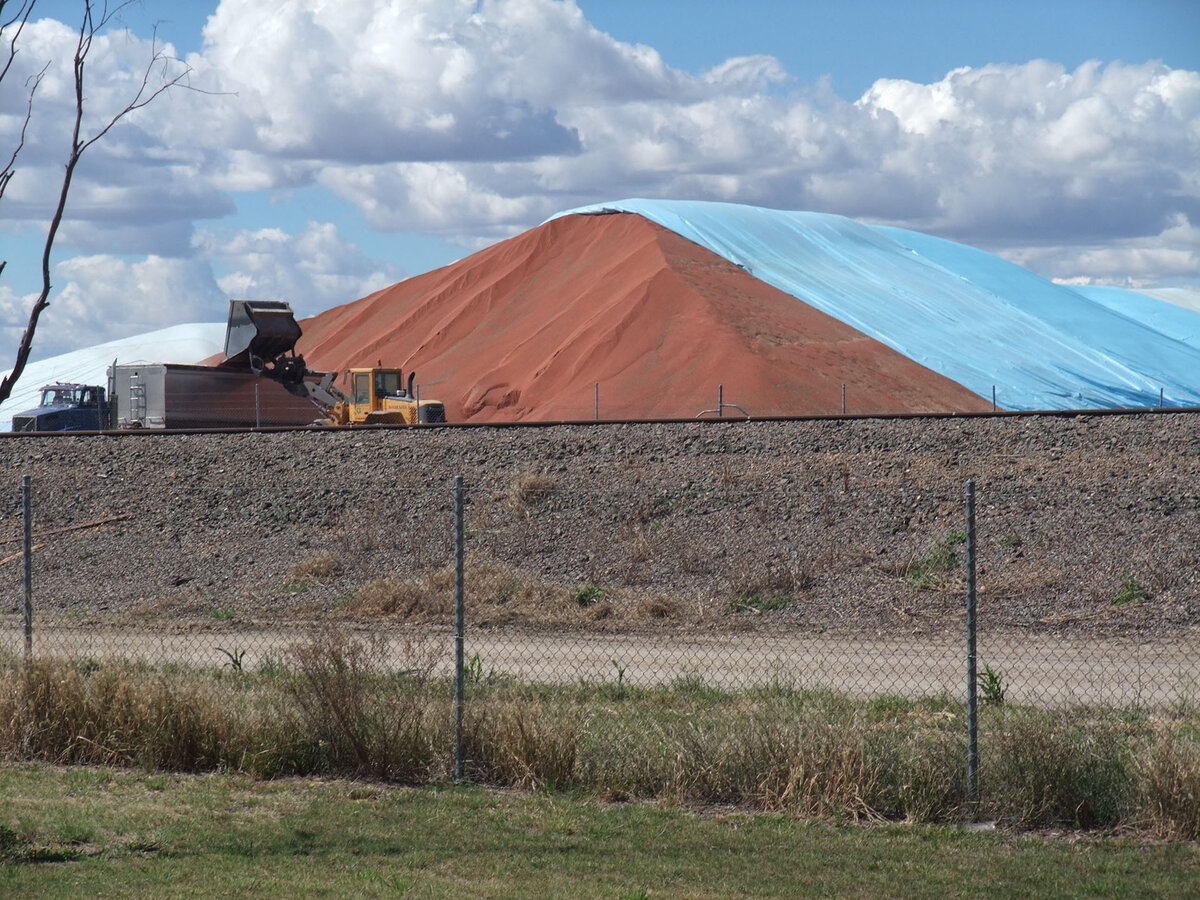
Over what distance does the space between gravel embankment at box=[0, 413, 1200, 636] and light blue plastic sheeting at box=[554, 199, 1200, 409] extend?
110 feet

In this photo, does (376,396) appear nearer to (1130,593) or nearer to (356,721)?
(1130,593)

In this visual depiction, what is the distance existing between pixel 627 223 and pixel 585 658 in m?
56.0

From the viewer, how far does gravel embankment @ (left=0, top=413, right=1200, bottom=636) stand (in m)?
16.2

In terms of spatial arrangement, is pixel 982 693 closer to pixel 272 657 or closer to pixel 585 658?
pixel 585 658

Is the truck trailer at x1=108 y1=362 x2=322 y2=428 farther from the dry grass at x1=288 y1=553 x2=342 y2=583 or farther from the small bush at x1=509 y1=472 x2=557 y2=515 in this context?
the dry grass at x1=288 y1=553 x2=342 y2=583

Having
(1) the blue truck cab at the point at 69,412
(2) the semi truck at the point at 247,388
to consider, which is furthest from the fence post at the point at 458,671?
(1) the blue truck cab at the point at 69,412

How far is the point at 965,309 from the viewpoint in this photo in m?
64.4

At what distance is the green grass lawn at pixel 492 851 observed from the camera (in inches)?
257

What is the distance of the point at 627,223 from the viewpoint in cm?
6794

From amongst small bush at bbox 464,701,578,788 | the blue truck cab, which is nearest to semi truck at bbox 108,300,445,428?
the blue truck cab

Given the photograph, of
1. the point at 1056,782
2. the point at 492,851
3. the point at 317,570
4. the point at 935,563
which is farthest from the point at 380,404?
the point at 1056,782

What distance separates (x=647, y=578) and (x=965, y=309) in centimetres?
5093

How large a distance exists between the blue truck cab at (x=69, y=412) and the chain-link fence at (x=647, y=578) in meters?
18.1

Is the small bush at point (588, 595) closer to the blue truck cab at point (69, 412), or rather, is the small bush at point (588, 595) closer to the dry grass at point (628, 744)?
the dry grass at point (628, 744)
